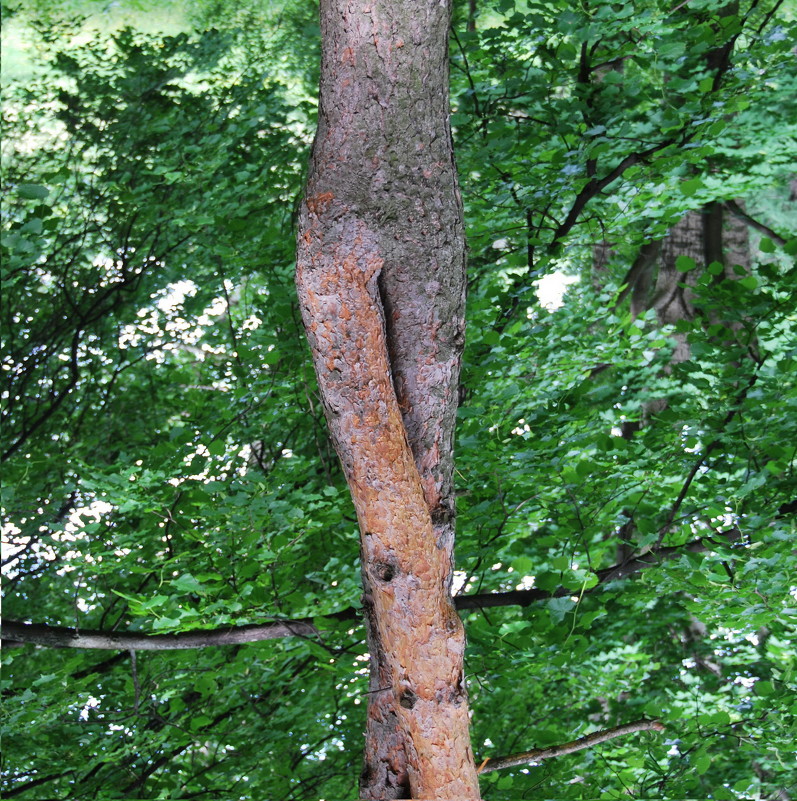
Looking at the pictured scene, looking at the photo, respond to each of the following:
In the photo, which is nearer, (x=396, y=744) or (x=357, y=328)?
(x=357, y=328)

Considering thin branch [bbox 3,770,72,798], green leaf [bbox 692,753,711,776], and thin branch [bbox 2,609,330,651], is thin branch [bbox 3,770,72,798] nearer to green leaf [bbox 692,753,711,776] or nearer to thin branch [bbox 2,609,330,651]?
thin branch [bbox 2,609,330,651]

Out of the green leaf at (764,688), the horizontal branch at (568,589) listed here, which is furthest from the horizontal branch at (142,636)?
the green leaf at (764,688)

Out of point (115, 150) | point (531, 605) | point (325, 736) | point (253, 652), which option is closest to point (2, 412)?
point (115, 150)

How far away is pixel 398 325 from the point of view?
5.11 ft

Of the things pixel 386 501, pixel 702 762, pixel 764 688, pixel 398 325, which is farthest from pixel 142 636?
pixel 764 688

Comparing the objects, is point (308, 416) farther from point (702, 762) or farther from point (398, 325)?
point (702, 762)

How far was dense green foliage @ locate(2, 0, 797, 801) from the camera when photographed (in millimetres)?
2420

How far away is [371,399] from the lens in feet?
5.00

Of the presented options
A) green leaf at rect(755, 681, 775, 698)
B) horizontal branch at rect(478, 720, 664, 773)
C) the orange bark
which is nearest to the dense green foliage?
green leaf at rect(755, 681, 775, 698)

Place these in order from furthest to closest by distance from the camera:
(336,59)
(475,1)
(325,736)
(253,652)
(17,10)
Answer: (475,1) → (325,736) → (17,10) → (253,652) → (336,59)

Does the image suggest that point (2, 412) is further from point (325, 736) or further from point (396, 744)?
point (396, 744)

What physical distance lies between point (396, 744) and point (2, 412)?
6.38 ft

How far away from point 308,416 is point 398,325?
126cm

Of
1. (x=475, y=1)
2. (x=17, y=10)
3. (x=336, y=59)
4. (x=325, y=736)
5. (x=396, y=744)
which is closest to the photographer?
(x=336, y=59)
